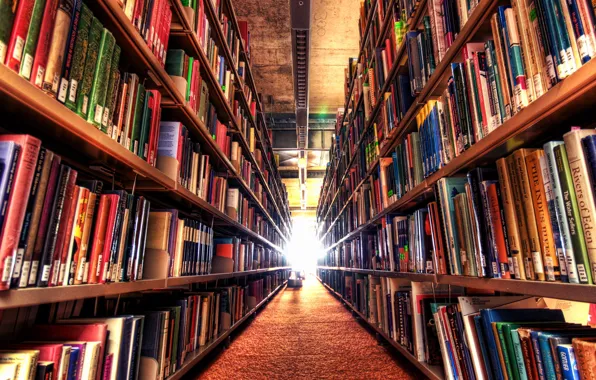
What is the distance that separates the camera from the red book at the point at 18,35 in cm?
62

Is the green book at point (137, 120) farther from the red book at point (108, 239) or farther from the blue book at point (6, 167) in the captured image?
the blue book at point (6, 167)

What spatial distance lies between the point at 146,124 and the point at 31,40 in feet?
1.65

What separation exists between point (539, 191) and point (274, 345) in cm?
187

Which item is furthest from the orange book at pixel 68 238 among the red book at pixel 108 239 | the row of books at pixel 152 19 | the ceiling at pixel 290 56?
the ceiling at pixel 290 56

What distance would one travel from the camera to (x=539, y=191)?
0.72 meters

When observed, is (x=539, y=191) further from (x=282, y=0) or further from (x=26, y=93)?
(x=282, y=0)

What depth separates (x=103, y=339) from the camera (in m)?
0.86

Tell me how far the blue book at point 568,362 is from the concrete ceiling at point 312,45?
3938mm

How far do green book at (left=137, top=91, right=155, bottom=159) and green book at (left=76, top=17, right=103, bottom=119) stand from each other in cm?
29

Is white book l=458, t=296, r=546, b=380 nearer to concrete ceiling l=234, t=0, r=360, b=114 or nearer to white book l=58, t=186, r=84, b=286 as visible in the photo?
white book l=58, t=186, r=84, b=286

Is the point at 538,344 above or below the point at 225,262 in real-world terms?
below

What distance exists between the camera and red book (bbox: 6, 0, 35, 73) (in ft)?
2.04

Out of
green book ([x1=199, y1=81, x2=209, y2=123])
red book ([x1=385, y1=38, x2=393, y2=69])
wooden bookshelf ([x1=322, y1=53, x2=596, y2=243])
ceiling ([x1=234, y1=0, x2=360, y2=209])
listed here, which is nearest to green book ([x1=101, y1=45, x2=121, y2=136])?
green book ([x1=199, y1=81, x2=209, y2=123])

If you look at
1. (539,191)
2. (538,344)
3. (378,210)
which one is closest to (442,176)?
(539,191)
